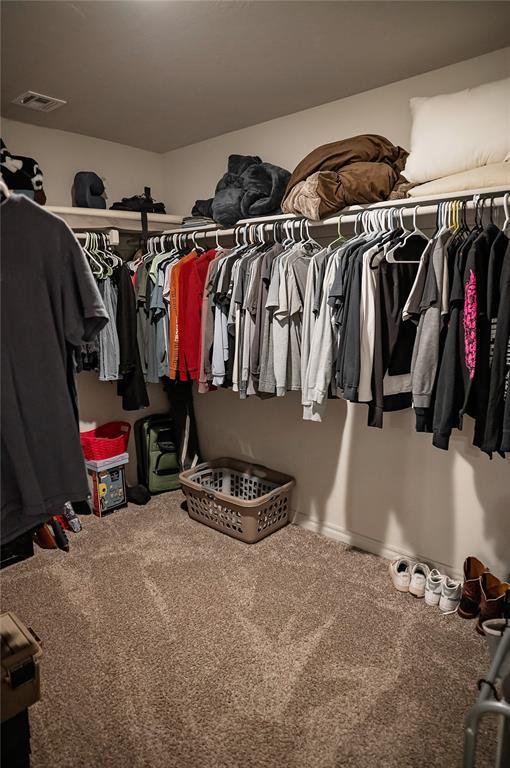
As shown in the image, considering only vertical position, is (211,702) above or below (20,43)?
below

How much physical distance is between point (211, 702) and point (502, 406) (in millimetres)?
1484

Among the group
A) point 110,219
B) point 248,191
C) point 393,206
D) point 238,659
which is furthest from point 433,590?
point 110,219

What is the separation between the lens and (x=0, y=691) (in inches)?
50.3

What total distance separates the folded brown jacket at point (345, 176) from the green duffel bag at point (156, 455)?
1.84 meters

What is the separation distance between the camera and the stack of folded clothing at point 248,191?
2.59 metres

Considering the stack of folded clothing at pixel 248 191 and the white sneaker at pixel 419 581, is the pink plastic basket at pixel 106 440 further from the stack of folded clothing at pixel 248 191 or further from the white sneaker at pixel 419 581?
the white sneaker at pixel 419 581

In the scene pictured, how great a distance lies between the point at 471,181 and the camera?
1.90 m

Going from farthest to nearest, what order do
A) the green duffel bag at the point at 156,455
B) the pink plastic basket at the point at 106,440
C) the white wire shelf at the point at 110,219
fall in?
the green duffel bag at the point at 156,455, the pink plastic basket at the point at 106,440, the white wire shelf at the point at 110,219

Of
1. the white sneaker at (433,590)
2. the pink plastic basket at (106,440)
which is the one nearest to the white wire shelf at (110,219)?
the pink plastic basket at (106,440)

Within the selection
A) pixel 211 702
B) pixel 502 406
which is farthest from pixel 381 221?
pixel 211 702

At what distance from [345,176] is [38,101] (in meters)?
1.69

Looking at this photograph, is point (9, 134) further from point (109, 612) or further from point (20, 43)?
point (109, 612)

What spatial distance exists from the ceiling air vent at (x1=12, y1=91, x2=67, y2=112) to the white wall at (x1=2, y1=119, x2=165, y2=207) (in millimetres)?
292

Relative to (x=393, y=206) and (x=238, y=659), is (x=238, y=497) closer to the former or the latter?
(x=238, y=659)
